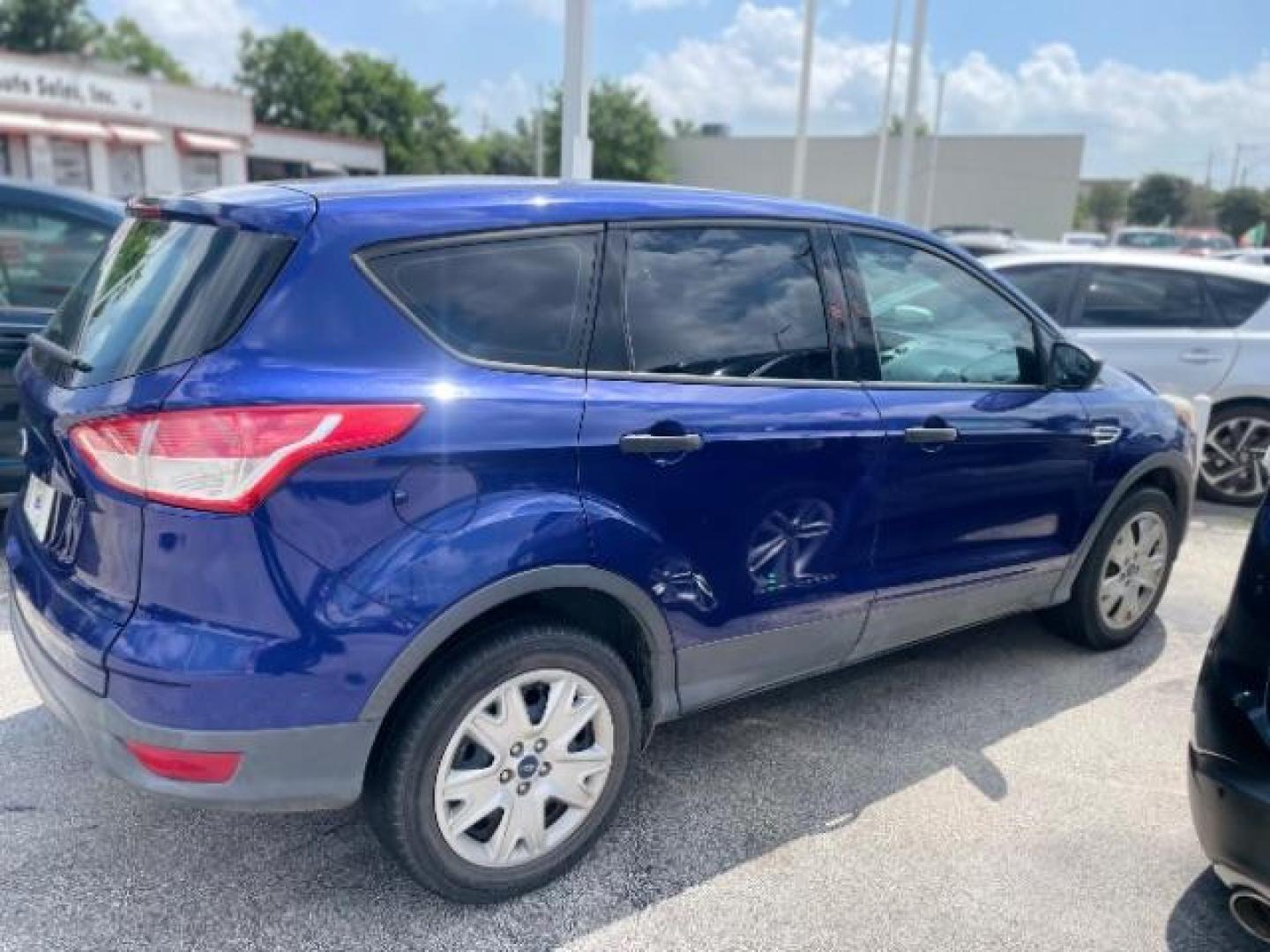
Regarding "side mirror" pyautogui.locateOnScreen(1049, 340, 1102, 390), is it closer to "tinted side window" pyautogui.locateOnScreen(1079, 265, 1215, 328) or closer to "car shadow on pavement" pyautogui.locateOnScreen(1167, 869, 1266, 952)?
"car shadow on pavement" pyautogui.locateOnScreen(1167, 869, 1266, 952)

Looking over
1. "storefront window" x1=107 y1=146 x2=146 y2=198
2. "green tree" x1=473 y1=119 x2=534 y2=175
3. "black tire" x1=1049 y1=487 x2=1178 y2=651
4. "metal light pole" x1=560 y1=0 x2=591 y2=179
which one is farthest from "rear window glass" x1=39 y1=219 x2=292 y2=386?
"green tree" x1=473 y1=119 x2=534 y2=175

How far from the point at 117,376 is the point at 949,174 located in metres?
57.9

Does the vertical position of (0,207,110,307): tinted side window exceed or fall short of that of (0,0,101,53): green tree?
it falls short

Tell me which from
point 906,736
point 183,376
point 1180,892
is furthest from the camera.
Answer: point 906,736

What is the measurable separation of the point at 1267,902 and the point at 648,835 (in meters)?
1.49

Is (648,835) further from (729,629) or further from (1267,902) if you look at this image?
(1267,902)

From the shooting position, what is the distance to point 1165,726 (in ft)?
12.0

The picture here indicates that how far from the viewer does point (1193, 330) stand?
22.0 ft

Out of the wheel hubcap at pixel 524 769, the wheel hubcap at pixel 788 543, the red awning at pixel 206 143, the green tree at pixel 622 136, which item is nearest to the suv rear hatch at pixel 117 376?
the wheel hubcap at pixel 524 769

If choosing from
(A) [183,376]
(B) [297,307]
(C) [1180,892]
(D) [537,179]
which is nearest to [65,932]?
(A) [183,376]

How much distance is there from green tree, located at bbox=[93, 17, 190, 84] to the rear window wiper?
253 ft

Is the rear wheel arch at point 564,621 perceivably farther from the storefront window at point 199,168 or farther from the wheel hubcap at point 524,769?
the storefront window at point 199,168

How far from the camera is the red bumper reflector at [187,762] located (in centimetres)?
212

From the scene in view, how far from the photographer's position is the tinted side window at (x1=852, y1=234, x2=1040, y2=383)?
326cm
